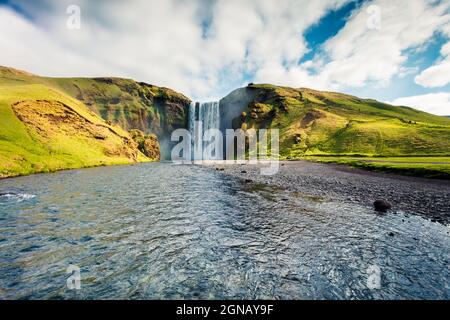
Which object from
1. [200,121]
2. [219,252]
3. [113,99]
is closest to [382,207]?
[219,252]

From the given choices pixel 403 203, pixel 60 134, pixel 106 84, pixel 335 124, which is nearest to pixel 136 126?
pixel 106 84

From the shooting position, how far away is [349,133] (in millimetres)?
126875

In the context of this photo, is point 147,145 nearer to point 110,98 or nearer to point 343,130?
point 110,98

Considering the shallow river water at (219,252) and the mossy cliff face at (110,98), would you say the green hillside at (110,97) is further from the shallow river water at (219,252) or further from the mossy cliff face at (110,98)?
the shallow river water at (219,252)

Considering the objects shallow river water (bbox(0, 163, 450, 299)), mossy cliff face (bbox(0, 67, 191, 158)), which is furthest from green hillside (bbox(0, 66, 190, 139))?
shallow river water (bbox(0, 163, 450, 299))

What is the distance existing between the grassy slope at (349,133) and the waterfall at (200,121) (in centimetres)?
3163

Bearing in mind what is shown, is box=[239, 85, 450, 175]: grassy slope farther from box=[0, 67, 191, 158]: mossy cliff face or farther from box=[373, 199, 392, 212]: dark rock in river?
box=[0, 67, 191, 158]: mossy cliff face

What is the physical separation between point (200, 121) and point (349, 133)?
11933cm

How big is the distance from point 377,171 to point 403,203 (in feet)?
104

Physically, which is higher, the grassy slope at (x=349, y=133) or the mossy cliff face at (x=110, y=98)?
the mossy cliff face at (x=110, y=98)

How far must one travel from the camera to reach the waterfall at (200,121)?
18938 centimetres

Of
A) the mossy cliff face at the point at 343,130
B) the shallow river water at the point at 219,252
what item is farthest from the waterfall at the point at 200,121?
the shallow river water at the point at 219,252

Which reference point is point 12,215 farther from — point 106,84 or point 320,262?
point 106,84
